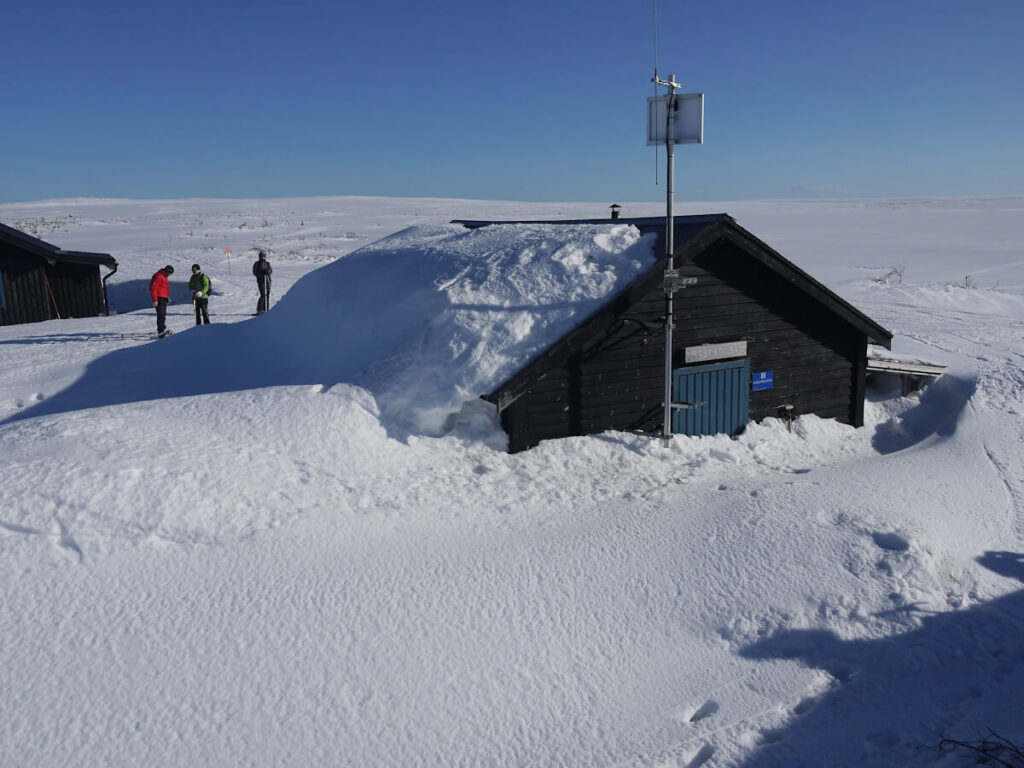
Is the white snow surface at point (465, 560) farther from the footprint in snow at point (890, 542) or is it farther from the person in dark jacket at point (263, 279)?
the person in dark jacket at point (263, 279)

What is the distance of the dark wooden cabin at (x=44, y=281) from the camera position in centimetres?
2005

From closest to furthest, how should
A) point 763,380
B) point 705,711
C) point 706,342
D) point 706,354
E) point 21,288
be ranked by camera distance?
point 705,711 < point 706,354 < point 706,342 < point 763,380 < point 21,288

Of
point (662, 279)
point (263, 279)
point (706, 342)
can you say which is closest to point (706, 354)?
point (706, 342)

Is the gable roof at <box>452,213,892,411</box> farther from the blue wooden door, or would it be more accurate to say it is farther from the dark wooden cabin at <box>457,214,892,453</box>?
the blue wooden door

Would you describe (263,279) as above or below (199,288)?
above

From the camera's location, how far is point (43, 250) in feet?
66.3

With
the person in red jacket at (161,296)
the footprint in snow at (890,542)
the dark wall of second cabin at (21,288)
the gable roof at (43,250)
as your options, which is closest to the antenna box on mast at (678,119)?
the footprint in snow at (890,542)

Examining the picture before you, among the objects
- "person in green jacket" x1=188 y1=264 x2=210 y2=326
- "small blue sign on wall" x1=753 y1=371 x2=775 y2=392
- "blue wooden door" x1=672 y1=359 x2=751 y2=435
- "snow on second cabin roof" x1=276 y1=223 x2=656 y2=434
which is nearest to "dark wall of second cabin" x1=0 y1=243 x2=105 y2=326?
"person in green jacket" x1=188 y1=264 x2=210 y2=326

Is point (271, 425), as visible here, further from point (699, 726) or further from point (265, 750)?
point (699, 726)

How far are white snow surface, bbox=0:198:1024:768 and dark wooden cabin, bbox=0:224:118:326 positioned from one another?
9.48m

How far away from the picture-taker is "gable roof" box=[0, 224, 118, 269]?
19.7 meters

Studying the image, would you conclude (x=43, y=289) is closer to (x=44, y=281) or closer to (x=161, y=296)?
(x=44, y=281)

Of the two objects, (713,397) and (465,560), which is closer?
(465,560)

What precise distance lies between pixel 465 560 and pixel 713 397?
18.2ft
